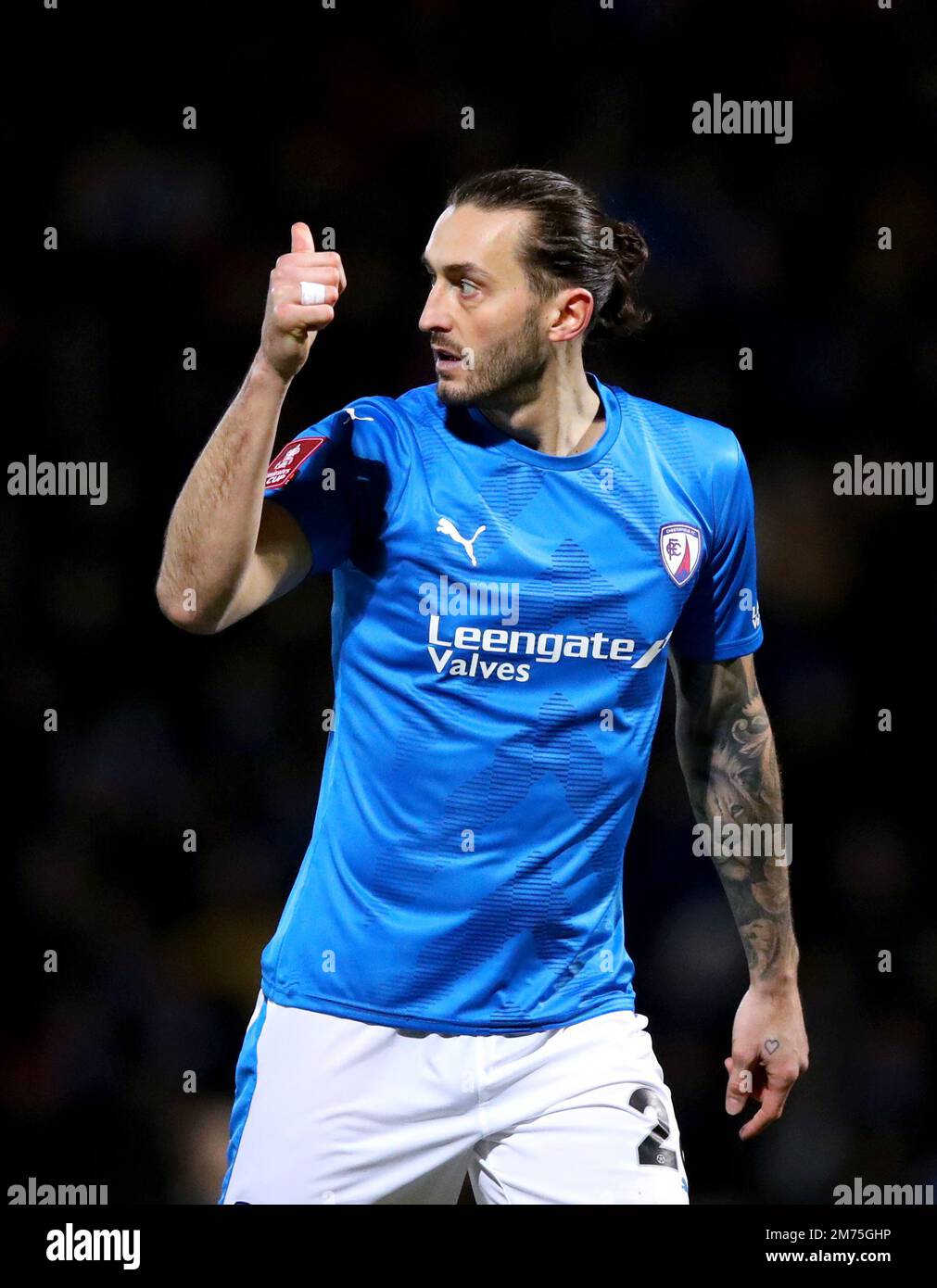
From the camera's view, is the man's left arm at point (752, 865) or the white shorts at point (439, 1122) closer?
the white shorts at point (439, 1122)

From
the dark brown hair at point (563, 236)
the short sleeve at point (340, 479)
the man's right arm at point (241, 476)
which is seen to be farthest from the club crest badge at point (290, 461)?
the dark brown hair at point (563, 236)

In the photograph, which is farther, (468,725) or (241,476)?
(468,725)

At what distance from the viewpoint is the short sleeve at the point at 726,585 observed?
3.05 meters

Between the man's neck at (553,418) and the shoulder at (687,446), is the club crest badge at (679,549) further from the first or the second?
the man's neck at (553,418)

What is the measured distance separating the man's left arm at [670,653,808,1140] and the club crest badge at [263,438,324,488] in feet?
2.73

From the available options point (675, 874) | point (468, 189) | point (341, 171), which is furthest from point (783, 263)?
point (468, 189)

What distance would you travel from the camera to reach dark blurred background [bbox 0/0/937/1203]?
15.0 ft

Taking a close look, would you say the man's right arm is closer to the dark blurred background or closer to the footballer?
the footballer

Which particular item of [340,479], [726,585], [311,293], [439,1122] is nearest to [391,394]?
[726,585]

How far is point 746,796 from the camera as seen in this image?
122 inches

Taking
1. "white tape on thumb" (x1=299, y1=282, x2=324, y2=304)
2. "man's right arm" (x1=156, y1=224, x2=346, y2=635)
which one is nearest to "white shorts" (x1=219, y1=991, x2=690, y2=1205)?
"man's right arm" (x1=156, y1=224, x2=346, y2=635)

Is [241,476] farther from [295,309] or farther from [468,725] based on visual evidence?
[468,725]

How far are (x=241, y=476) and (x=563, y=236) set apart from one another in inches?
36.2

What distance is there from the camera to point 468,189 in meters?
3.02
